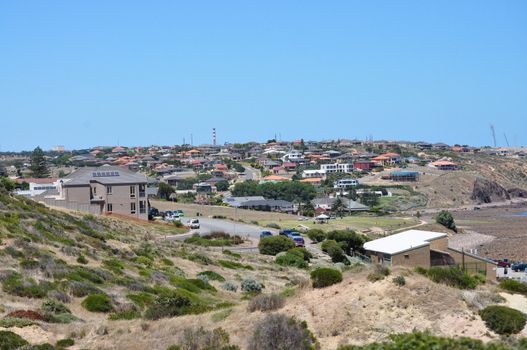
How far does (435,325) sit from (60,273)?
50.1 feet

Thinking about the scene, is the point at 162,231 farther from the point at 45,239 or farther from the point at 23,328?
the point at 23,328

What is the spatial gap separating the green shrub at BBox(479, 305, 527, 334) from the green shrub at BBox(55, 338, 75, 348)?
9.19 metres

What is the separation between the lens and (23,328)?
1823 cm

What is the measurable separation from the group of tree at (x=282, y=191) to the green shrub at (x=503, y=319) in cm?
10031

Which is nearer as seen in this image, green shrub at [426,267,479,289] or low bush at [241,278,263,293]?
green shrub at [426,267,479,289]

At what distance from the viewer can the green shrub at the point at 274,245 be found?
47.3m

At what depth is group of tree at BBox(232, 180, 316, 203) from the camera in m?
119

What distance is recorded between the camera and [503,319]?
1526 centimetres

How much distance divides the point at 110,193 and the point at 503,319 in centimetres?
5013

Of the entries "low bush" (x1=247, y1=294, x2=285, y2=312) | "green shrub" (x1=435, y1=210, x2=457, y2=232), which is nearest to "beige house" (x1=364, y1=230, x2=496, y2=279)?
"low bush" (x1=247, y1=294, x2=285, y2=312)

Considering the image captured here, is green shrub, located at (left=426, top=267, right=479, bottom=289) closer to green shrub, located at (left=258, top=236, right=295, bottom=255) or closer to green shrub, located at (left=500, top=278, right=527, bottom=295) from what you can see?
green shrub, located at (left=500, top=278, right=527, bottom=295)

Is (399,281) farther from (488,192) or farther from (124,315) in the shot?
(488,192)

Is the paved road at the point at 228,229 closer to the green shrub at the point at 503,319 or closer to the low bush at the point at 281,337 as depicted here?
the low bush at the point at 281,337

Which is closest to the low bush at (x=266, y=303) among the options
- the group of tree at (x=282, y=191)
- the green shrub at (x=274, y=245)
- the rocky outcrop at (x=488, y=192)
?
the green shrub at (x=274, y=245)
